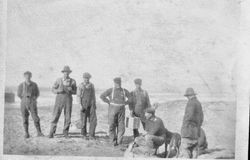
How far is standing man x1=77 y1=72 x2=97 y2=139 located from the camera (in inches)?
179

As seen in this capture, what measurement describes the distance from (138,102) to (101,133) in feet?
1.84

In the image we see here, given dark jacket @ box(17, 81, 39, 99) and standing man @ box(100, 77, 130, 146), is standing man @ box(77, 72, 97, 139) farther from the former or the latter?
dark jacket @ box(17, 81, 39, 99)

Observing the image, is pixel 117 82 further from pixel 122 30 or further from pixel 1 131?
pixel 1 131

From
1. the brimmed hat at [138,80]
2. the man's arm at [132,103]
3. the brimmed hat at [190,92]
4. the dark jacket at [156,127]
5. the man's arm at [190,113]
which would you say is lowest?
the dark jacket at [156,127]

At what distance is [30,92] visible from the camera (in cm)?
454

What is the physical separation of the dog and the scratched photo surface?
90 mm

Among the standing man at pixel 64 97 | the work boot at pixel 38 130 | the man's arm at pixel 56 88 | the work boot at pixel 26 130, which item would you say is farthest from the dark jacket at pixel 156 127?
the work boot at pixel 26 130

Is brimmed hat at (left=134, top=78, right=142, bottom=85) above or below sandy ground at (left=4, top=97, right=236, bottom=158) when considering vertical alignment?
above

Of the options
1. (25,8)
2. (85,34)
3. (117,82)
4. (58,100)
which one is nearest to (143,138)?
(117,82)

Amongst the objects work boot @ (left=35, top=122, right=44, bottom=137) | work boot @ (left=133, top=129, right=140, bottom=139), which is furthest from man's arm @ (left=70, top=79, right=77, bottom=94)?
work boot @ (left=133, top=129, right=140, bottom=139)

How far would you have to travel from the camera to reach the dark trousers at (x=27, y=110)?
4.55m

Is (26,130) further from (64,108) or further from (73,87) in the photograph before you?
(73,87)

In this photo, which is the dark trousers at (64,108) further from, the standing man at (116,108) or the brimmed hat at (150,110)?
the brimmed hat at (150,110)

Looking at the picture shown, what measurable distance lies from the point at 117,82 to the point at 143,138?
28.2 inches
